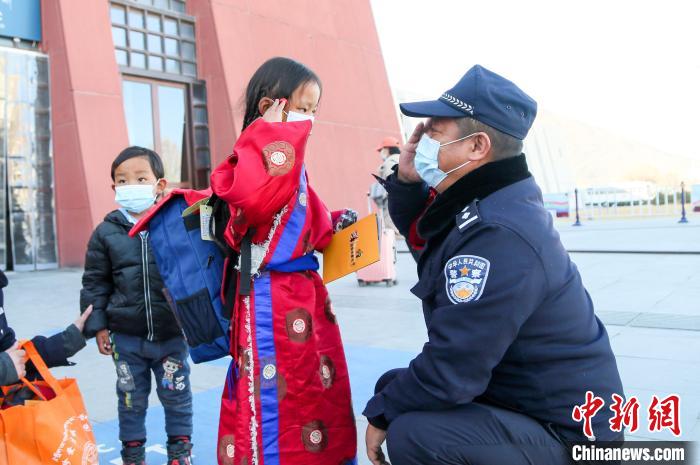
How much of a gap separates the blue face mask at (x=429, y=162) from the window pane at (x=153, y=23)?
36.3ft

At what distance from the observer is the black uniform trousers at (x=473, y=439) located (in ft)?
5.46

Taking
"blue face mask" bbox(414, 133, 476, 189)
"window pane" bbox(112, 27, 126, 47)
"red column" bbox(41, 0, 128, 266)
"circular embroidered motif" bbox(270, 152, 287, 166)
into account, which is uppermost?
"window pane" bbox(112, 27, 126, 47)

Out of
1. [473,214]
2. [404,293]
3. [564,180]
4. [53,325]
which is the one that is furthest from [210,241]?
[564,180]

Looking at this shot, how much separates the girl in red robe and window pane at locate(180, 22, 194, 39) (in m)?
11.2

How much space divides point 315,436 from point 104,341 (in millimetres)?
1224

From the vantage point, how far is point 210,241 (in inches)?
85.3

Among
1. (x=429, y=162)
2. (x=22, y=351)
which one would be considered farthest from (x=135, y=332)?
(x=429, y=162)

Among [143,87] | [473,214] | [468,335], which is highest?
[143,87]

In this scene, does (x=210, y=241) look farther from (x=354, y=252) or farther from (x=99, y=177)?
(x=99, y=177)

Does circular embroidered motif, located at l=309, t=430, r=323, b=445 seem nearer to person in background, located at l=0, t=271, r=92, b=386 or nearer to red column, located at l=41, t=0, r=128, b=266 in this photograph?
person in background, located at l=0, t=271, r=92, b=386

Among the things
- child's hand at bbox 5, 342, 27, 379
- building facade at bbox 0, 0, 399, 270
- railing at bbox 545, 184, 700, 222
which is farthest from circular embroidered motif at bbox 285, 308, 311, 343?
railing at bbox 545, 184, 700, 222

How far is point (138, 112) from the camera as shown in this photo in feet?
38.6

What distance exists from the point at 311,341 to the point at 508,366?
639 millimetres

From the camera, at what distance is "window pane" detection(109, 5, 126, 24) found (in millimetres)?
11180
